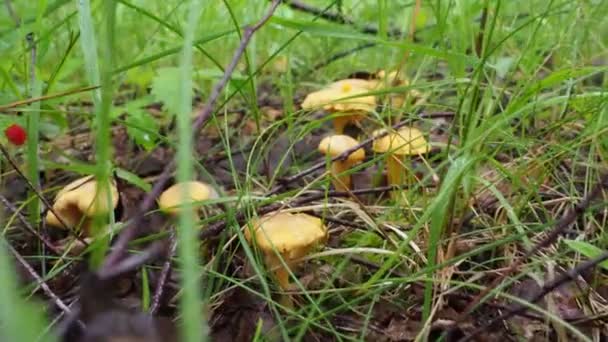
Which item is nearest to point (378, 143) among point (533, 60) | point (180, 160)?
point (533, 60)

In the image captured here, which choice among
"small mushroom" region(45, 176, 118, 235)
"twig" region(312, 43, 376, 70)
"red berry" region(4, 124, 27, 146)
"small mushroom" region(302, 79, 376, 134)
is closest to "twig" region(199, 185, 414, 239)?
"small mushroom" region(45, 176, 118, 235)

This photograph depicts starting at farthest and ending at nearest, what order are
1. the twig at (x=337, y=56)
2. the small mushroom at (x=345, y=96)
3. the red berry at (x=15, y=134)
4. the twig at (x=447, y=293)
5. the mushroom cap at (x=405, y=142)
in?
the twig at (x=337, y=56) → the small mushroom at (x=345, y=96) → the mushroom cap at (x=405, y=142) → the red berry at (x=15, y=134) → the twig at (x=447, y=293)

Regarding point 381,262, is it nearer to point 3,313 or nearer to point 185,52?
point 185,52

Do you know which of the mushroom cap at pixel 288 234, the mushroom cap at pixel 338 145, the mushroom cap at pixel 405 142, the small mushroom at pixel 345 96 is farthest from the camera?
the small mushroom at pixel 345 96

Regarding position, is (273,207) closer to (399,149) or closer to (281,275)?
(281,275)

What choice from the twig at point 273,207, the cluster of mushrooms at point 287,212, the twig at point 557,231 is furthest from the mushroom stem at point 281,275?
the twig at point 557,231

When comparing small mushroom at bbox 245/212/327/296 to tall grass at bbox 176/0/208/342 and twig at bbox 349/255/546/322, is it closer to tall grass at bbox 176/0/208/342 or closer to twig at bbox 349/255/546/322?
twig at bbox 349/255/546/322

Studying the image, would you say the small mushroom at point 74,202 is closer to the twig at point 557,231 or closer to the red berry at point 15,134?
the red berry at point 15,134
